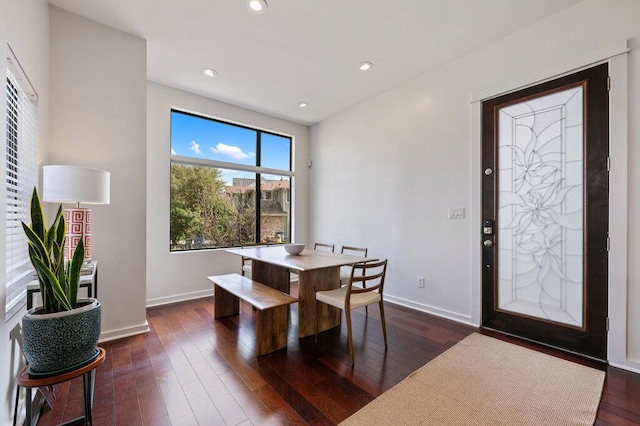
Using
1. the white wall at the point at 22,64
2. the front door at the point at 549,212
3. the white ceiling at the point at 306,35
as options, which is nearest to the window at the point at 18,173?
the white wall at the point at 22,64

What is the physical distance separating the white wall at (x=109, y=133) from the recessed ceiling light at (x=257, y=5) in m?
1.28

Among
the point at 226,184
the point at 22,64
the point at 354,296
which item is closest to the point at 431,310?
the point at 354,296

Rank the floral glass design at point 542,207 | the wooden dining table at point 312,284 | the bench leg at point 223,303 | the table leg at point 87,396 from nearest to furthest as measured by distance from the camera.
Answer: the table leg at point 87,396 → the floral glass design at point 542,207 → the wooden dining table at point 312,284 → the bench leg at point 223,303

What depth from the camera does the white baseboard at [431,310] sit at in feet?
9.95

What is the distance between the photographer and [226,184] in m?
4.40

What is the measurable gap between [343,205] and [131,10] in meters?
3.40

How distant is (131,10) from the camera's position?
94.0 inches

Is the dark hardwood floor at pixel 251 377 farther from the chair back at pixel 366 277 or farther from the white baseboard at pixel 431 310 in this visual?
the chair back at pixel 366 277

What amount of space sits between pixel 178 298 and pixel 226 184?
1.78 metres

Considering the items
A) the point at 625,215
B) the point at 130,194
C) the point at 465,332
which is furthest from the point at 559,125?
the point at 130,194

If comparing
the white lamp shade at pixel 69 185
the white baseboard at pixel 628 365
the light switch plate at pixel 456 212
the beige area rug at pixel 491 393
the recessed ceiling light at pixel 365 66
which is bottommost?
the beige area rug at pixel 491 393

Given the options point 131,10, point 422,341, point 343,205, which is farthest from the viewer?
point 343,205

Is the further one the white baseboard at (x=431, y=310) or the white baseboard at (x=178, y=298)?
the white baseboard at (x=178, y=298)

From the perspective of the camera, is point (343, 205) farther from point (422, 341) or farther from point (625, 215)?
point (625, 215)
